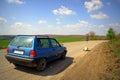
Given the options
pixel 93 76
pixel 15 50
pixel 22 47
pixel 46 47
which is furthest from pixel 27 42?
pixel 93 76

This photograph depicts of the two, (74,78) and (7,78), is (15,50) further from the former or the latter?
(74,78)

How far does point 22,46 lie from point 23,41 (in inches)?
11.5

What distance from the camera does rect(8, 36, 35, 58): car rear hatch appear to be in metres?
6.11

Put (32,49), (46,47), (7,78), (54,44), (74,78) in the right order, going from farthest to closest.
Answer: (54,44), (46,47), (32,49), (74,78), (7,78)

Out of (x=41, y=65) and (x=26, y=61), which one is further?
(x=41, y=65)

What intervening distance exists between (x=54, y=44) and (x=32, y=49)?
2.54 metres

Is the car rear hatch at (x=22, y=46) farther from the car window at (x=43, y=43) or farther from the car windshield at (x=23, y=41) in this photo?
the car window at (x=43, y=43)

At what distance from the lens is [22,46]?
6.32m

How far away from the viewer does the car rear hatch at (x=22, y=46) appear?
611 centimetres

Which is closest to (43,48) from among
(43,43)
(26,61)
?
(43,43)

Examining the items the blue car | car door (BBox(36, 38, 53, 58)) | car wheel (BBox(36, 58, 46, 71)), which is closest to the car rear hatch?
the blue car

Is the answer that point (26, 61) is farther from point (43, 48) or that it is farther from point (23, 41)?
point (43, 48)

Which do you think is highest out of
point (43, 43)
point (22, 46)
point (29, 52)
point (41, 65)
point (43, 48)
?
point (43, 43)

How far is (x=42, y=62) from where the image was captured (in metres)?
6.64
